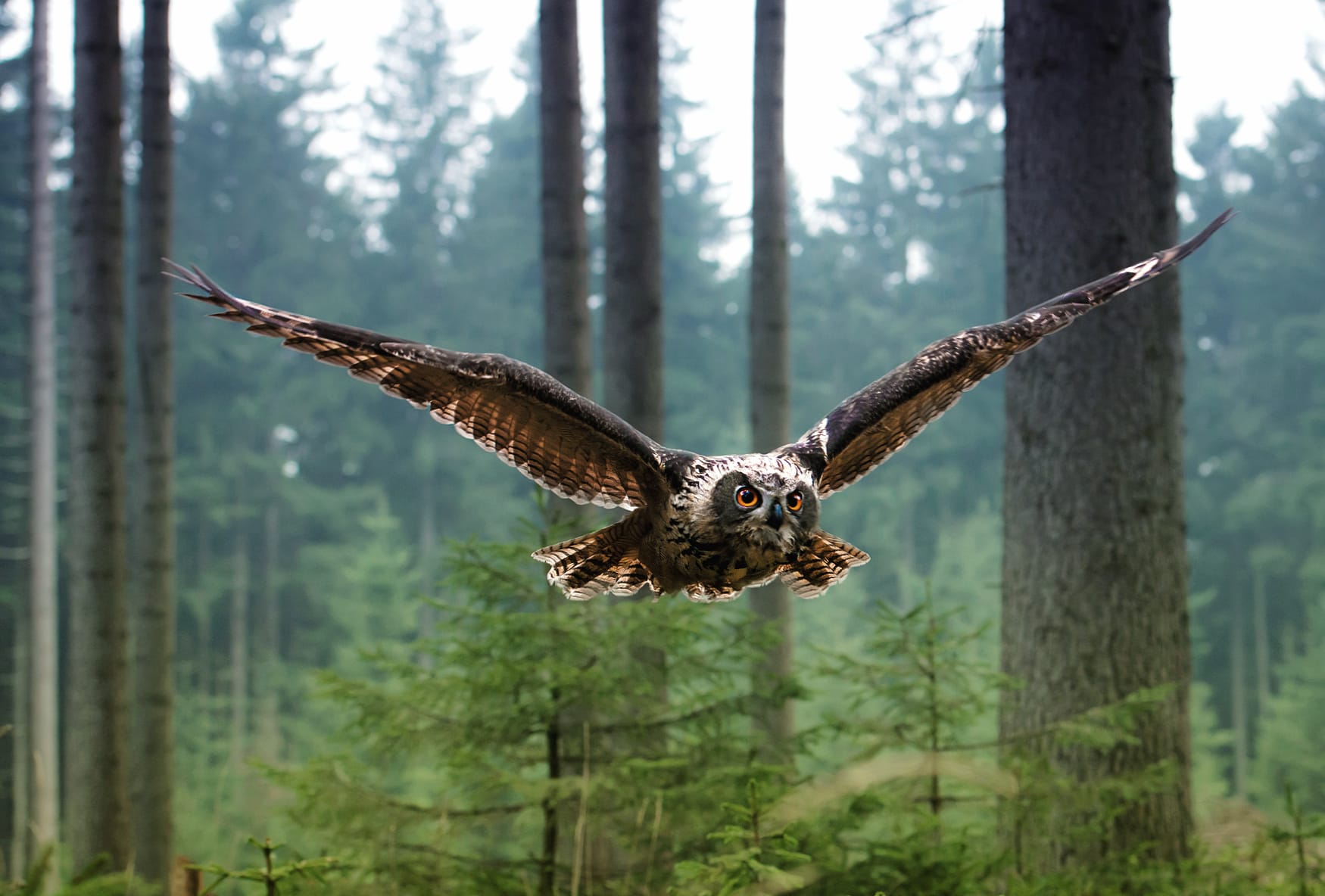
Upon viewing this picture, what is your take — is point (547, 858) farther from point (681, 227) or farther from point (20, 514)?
point (681, 227)

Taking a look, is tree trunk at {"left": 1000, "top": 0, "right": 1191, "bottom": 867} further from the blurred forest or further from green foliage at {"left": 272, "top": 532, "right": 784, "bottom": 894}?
the blurred forest

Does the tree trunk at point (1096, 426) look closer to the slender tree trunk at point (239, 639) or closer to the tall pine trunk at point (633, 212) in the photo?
the tall pine trunk at point (633, 212)

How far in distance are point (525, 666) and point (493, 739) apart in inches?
17.4

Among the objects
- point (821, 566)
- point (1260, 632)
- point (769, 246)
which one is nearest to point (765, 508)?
point (821, 566)

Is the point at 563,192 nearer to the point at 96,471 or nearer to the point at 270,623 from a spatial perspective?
the point at 96,471

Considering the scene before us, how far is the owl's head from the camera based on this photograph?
2.80 meters

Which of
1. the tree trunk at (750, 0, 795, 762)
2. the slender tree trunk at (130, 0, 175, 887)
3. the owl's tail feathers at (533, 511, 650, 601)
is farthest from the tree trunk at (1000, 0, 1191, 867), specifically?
the slender tree trunk at (130, 0, 175, 887)

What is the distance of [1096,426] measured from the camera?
17.5 ft

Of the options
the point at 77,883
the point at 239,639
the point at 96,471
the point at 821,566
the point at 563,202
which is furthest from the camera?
the point at 239,639

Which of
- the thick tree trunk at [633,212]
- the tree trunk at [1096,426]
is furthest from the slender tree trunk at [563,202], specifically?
the tree trunk at [1096,426]

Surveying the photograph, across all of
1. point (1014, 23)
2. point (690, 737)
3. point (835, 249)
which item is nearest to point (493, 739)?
point (690, 737)

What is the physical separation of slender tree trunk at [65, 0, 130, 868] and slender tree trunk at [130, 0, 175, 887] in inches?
27.9

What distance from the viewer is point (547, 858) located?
4.08 meters

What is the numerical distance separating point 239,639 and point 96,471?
2075cm
